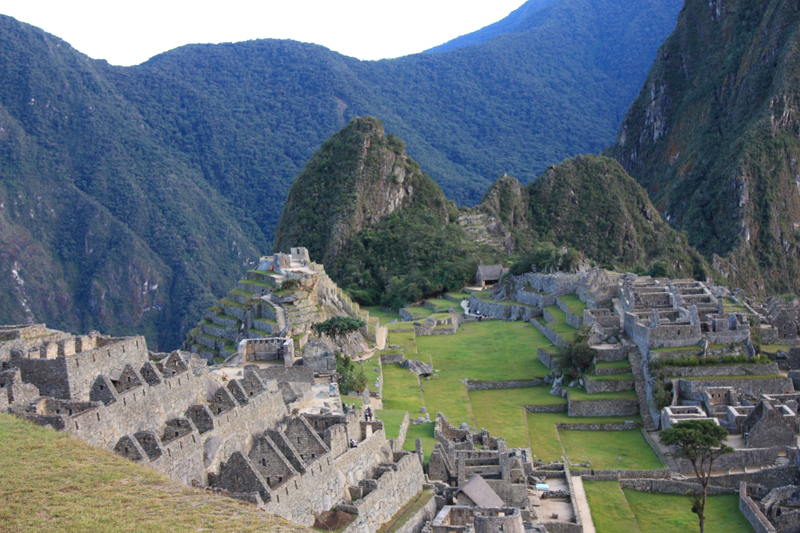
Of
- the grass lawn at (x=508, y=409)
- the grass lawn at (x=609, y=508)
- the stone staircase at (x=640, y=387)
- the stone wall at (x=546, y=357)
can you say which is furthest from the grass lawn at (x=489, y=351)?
the grass lawn at (x=609, y=508)

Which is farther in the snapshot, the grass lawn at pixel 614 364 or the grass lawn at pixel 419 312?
the grass lawn at pixel 419 312

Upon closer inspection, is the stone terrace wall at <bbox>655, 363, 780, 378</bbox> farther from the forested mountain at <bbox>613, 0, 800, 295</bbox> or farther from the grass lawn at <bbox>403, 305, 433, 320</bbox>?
the forested mountain at <bbox>613, 0, 800, 295</bbox>

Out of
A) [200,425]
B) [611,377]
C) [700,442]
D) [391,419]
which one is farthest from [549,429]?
[200,425]

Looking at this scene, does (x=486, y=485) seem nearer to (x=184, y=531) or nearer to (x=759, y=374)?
(x=184, y=531)

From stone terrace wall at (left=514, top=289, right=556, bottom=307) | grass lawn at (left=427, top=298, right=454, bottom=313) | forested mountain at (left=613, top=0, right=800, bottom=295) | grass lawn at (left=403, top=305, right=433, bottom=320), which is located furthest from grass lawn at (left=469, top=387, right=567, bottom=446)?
forested mountain at (left=613, top=0, right=800, bottom=295)

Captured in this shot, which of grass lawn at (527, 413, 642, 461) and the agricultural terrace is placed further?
the agricultural terrace

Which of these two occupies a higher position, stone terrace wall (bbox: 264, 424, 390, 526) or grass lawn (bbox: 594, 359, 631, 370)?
stone terrace wall (bbox: 264, 424, 390, 526)

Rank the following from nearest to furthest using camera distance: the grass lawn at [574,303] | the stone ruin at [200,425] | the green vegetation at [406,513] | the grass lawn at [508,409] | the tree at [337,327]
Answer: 1. the stone ruin at [200,425]
2. the green vegetation at [406,513]
3. the grass lawn at [508,409]
4. the tree at [337,327]
5. the grass lawn at [574,303]

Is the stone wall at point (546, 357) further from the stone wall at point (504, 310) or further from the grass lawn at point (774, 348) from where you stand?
the stone wall at point (504, 310)
